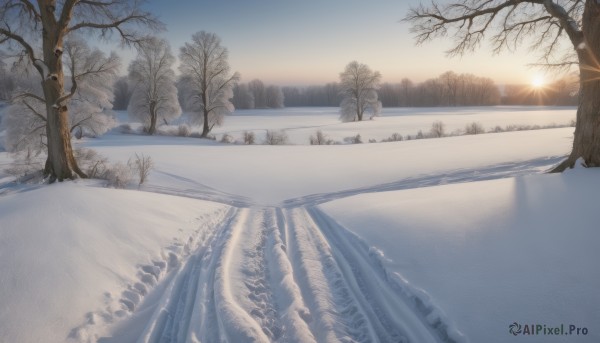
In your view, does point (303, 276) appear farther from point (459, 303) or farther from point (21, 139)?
point (21, 139)

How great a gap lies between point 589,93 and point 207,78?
2821 cm

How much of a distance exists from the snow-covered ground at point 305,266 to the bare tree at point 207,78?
2383cm

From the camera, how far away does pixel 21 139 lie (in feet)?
57.5

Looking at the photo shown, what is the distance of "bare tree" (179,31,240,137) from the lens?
28.1m

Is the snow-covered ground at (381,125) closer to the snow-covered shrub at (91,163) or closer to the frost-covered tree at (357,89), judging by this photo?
the frost-covered tree at (357,89)

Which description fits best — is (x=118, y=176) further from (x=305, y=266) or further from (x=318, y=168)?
(x=305, y=266)

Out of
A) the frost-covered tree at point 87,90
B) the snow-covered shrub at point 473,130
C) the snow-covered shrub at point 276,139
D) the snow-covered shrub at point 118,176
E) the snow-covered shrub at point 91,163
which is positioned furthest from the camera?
the snow-covered shrub at point 473,130

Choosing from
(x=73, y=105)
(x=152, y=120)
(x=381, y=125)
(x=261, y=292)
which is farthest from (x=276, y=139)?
(x=261, y=292)

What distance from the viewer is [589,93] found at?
6.50m

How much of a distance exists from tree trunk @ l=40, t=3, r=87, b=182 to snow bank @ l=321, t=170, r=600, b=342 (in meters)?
7.33

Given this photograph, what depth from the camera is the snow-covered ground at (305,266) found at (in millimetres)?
3059

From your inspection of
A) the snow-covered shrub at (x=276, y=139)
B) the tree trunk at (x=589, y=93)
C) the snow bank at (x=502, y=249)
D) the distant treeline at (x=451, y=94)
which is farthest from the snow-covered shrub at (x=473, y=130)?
the distant treeline at (x=451, y=94)

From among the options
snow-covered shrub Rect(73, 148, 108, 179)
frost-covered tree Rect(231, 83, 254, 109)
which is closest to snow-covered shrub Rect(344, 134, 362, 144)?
snow-covered shrub Rect(73, 148, 108, 179)

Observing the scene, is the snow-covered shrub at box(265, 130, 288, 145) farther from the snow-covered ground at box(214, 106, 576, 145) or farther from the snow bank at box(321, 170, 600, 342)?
the snow bank at box(321, 170, 600, 342)
